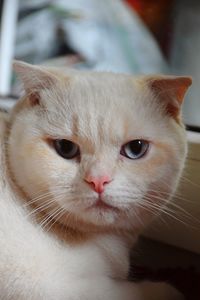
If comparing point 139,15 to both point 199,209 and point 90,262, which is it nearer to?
point 199,209

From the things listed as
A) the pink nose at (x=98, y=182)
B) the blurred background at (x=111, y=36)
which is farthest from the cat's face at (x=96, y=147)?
the blurred background at (x=111, y=36)

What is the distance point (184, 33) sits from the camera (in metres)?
1.51

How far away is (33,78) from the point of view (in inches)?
32.4

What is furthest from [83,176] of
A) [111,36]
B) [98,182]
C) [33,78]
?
[111,36]

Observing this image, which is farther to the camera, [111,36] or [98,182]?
[111,36]

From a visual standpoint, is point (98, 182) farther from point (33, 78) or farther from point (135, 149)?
point (33, 78)

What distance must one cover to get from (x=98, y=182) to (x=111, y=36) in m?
1.05

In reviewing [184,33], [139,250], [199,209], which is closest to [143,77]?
[199,209]

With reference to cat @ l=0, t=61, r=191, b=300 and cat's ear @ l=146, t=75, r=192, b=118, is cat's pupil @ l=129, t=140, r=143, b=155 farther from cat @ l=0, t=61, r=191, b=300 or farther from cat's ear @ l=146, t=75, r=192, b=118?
cat's ear @ l=146, t=75, r=192, b=118

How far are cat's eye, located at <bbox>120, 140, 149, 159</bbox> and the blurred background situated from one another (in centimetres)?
64

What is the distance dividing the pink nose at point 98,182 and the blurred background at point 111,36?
738 mm

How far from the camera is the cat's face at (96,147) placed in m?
0.76

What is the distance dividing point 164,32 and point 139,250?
0.83 metres

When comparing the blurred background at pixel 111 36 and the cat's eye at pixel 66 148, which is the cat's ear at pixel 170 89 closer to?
the cat's eye at pixel 66 148
